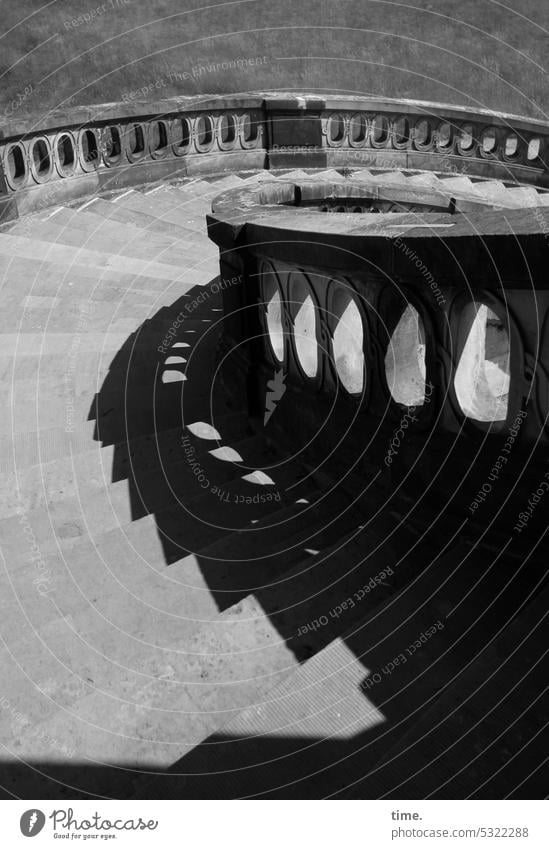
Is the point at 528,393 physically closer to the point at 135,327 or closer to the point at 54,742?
the point at 54,742

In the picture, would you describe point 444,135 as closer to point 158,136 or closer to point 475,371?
point 158,136

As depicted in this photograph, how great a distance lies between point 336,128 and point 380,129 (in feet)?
3.16

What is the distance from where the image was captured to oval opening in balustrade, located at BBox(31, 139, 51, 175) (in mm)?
10969

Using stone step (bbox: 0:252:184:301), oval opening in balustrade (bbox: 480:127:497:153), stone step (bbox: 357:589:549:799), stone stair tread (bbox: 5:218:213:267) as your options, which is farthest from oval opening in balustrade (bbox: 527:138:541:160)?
stone step (bbox: 357:589:549:799)

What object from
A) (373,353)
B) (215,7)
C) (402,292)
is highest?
(215,7)

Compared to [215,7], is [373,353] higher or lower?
lower

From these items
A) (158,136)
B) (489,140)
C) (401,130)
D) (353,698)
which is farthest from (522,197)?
(353,698)

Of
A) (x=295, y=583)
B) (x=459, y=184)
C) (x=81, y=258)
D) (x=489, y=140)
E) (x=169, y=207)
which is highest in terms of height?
(x=489, y=140)

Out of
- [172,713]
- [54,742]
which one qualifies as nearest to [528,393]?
[172,713]

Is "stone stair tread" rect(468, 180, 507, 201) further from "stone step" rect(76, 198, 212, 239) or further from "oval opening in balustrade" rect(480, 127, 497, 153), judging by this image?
"stone step" rect(76, 198, 212, 239)

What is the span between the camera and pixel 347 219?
13.8 ft

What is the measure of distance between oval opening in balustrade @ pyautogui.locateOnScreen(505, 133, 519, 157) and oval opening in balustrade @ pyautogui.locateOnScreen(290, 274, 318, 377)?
10.7 meters

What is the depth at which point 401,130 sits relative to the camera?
560 inches

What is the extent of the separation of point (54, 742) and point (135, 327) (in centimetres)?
567
